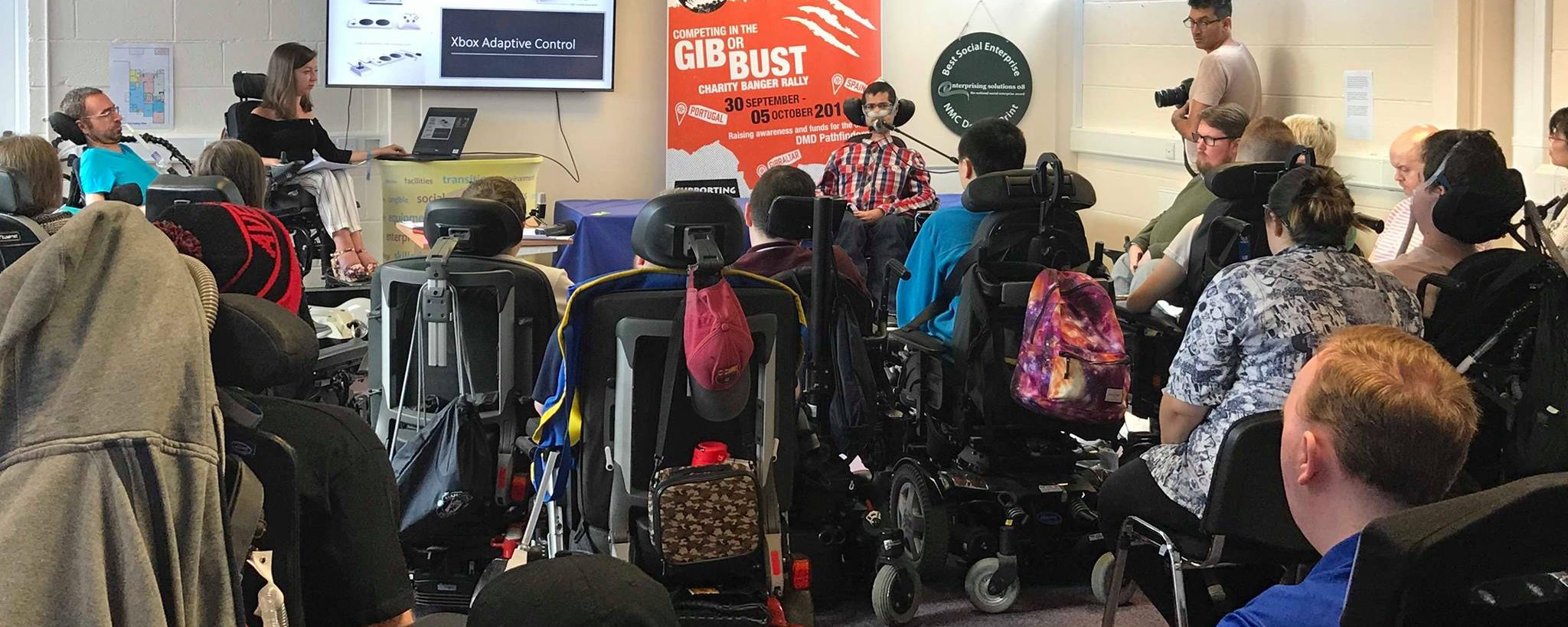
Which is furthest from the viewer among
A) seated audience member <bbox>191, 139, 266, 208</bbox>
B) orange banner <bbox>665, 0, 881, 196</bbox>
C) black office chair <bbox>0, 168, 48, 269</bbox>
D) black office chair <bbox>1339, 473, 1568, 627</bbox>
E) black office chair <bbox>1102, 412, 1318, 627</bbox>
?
orange banner <bbox>665, 0, 881, 196</bbox>

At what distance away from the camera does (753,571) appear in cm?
289

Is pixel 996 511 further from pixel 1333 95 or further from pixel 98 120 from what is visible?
pixel 98 120

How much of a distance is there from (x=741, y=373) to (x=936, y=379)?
1069mm

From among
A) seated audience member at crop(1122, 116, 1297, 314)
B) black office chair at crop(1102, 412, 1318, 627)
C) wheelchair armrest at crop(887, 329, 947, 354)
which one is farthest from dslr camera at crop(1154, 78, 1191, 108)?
black office chair at crop(1102, 412, 1318, 627)

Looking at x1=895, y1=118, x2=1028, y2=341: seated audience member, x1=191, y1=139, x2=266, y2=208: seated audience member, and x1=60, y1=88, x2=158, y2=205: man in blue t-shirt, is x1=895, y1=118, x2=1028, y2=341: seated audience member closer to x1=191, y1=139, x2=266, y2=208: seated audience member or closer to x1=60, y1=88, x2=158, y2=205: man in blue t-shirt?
x1=191, y1=139, x2=266, y2=208: seated audience member

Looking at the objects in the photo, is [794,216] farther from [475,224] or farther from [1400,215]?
[1400,215]

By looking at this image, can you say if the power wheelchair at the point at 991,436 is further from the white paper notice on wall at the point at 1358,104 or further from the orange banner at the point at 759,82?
the orange banner at the point at 759,82

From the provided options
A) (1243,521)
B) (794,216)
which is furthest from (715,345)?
(1243,521)

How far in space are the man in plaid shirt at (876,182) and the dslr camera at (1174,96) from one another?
3.65 feet

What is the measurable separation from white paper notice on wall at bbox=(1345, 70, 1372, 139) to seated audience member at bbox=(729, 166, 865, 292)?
3215 millimetres

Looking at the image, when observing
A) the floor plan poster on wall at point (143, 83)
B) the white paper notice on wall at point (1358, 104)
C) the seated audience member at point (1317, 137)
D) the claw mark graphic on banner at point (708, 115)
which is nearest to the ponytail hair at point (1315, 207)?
the seated audience member at point (1317, 137)

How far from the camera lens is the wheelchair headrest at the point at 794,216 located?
3490mm

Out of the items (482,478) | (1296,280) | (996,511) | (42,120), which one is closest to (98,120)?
(42,120)

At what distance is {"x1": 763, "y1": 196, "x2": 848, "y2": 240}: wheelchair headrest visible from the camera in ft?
11.5
